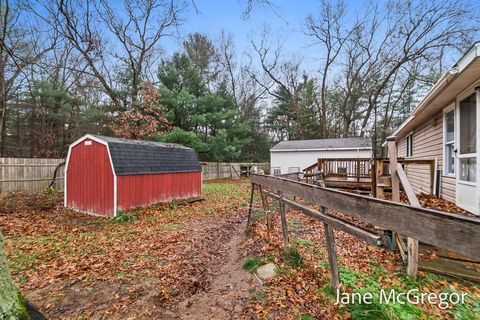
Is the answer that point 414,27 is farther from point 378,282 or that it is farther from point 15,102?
point 15,102

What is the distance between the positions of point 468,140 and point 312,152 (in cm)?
1584

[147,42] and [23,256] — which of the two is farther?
[147,42]

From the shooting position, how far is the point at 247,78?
2828 cm

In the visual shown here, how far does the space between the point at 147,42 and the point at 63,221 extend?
45.6 feet

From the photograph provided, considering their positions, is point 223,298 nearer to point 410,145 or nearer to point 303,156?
point 410,145

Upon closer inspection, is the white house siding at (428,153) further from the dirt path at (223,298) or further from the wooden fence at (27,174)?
the wooden fence at (27,174)

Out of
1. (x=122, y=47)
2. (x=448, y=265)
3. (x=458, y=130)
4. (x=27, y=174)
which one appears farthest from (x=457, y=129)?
(x=122, y=47)

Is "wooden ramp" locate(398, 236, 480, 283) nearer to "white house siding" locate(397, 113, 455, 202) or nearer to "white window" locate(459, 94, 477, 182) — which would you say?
"white window" locate(459, 94, 477, 182)

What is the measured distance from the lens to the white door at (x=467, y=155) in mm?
4824

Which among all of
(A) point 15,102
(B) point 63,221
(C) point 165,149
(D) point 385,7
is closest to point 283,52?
(D) point 385,7

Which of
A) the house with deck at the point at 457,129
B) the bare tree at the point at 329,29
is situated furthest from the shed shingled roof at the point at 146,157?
the bare tree at the point at 329,29

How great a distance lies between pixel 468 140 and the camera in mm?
5191

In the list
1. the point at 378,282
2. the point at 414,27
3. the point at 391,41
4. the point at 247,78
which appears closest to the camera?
the point at 378,282

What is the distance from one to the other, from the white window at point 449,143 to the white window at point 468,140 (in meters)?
0.73
